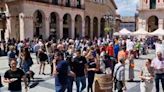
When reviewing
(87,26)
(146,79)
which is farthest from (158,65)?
(87,26)

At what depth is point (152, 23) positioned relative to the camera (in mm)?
53250

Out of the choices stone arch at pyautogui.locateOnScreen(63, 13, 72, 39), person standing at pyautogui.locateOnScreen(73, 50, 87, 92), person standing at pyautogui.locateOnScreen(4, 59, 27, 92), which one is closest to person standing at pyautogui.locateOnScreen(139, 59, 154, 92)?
person standing at pyautogui.locateOnScreen(73, 50, 87, 92)

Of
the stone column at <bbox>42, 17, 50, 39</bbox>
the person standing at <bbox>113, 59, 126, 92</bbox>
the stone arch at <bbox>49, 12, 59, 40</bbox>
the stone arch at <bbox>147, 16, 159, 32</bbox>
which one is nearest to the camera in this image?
the person standing at <bbox>113, 59, 126, 92</bbox>

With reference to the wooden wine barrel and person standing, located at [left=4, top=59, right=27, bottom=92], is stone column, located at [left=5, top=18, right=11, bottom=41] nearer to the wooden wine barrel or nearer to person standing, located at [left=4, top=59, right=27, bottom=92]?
the wooden wine barrel

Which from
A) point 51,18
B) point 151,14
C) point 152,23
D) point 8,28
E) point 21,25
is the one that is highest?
point 151,14

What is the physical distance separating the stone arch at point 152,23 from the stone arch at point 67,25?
14772 millimetres

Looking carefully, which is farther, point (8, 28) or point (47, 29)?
point (8, 28)

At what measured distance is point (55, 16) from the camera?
4259cm

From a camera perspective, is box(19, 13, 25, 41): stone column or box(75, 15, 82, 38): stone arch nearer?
box(19, 13, 25, 41): stone column

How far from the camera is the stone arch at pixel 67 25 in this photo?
4393 centimetres

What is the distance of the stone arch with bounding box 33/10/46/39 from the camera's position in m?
38.7

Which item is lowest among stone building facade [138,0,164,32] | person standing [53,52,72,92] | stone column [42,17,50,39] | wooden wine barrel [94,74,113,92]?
wooden wine barrel [94,74,113,92]

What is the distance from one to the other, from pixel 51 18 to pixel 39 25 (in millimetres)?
3062

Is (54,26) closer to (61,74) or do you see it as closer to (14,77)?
(61,74)
